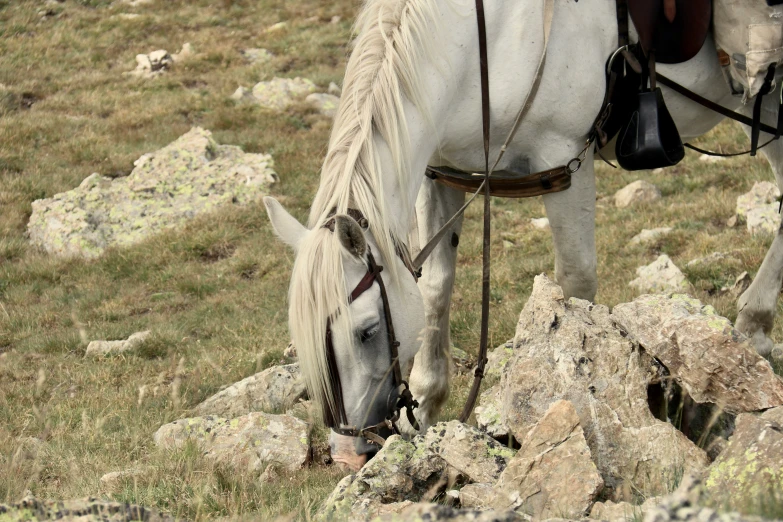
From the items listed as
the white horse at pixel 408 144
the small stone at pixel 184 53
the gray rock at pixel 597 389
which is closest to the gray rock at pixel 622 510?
the gray rock at pixel 597 389

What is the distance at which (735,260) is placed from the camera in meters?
6.81

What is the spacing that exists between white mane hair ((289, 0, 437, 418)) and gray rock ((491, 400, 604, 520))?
0.86 metres

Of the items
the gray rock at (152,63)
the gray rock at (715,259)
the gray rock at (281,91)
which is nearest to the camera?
the gray rock at (715,259)

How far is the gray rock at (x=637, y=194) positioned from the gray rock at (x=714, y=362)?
18.0 ft

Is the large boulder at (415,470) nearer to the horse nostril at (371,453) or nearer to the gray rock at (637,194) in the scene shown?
the horse nostril at (371,453)

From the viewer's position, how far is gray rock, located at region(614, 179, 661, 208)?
9.02m

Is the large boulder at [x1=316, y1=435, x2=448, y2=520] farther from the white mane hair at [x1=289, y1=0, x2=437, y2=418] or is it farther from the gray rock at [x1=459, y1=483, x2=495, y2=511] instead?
the white mane hair at [x1=289, y1=0, x2=437, y2=418]

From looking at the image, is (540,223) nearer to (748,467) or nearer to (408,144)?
(408,144)

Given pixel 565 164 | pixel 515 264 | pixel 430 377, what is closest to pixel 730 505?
pixel 565 164

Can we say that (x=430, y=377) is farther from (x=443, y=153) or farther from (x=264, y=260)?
(x=264, y=260)

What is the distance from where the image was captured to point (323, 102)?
12430mm

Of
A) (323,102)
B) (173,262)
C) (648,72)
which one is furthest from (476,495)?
(323,102)

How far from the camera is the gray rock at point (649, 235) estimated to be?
7.80 meters

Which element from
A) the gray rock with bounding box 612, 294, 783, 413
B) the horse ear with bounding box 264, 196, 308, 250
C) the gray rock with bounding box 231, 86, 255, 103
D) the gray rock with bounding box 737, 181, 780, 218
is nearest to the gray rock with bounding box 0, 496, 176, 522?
the horse ear with bounding box 264, 196, 308, 250
